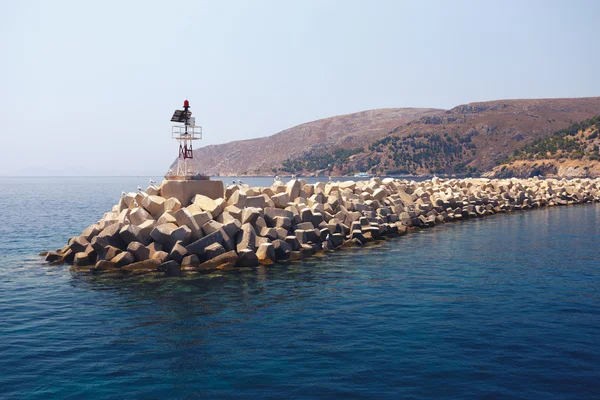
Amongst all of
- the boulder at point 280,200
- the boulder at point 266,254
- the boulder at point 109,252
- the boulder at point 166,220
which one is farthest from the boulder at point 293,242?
the boulder at point 109,252

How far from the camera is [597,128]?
491 feet

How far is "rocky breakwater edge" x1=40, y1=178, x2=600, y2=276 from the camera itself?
20.6m

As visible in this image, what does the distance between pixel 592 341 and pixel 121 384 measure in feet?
34.2

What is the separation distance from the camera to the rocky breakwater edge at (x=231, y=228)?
20.6 metres

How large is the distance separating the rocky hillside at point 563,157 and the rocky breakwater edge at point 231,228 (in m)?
120

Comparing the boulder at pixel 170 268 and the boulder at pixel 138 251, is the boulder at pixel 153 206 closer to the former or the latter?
the boulder at pixel 138 251

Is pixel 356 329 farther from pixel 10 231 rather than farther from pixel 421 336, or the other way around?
pixel 10 231

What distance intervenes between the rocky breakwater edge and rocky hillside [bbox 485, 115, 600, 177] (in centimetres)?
11979

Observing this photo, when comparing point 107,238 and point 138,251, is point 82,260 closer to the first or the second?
point 107,238

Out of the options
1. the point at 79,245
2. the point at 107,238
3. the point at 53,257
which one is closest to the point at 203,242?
the point at 107,238

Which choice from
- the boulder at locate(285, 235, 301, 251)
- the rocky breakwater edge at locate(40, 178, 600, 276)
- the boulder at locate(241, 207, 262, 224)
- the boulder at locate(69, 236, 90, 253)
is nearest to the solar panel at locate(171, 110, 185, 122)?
the rocky breakwater edge at locate(40, 178, 600, 276)

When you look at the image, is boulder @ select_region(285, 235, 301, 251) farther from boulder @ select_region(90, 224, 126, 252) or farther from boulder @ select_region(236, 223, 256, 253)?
boulder @ select_region(90, 224, 126, 252)

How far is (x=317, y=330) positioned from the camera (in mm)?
12805

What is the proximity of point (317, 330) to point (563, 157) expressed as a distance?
155m
